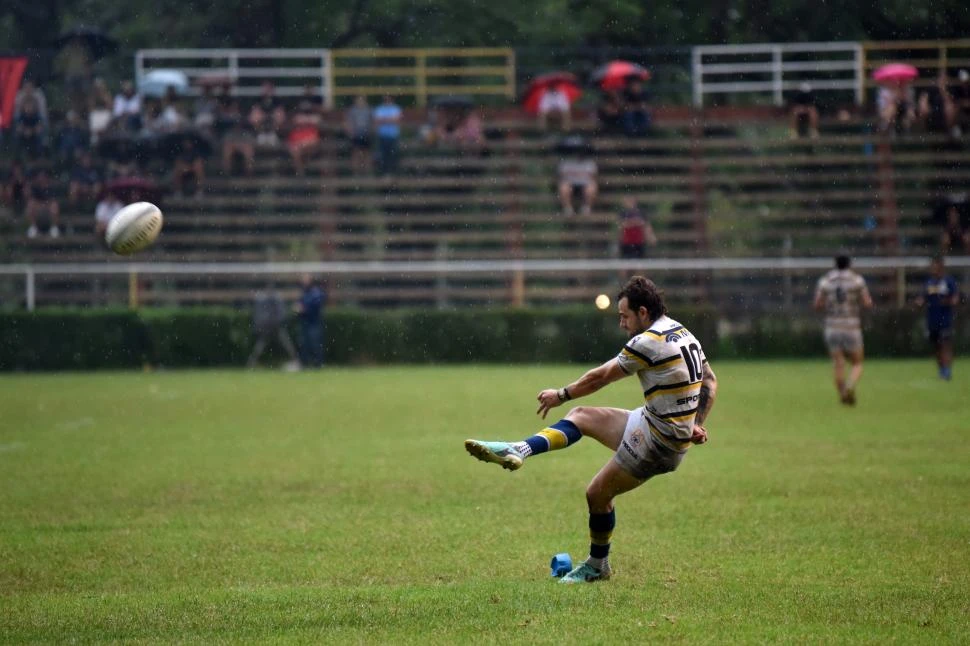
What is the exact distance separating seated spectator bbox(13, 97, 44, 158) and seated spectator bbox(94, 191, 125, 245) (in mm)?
3248

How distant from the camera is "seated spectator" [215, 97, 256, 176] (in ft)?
A: 116

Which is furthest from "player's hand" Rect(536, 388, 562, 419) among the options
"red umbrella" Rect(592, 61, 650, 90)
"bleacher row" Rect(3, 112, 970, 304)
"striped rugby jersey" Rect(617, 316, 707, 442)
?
"red umbrella" Rect(592, 61, 650, 90)

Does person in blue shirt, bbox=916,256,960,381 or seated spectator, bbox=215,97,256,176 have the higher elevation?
seated spectator, bbox=215,97,256,176

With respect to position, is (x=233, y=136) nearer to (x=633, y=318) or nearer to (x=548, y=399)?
(x=633, y=318)

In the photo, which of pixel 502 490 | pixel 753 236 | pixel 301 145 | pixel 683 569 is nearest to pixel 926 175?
pixel 753 236

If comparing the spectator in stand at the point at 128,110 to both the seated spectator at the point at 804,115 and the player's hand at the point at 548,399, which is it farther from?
the player's hand at the point at 548,399

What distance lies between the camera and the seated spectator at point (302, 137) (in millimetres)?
35500

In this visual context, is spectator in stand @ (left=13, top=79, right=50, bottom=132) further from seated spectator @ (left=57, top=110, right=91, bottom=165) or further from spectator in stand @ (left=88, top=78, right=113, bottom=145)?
spectator in stand @ (left=88, top=78, right=113, bottom=145)

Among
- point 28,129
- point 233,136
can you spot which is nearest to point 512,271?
point 233,136

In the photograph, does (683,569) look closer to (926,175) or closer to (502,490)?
(502,490)

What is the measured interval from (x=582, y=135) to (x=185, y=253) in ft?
36.0

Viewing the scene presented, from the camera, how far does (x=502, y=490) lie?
39.8 feet

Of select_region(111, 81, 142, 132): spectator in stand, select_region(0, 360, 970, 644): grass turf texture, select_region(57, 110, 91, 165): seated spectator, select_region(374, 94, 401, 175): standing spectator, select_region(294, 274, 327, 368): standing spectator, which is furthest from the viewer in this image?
select_region(57, 110, 91, 165): seated spectator

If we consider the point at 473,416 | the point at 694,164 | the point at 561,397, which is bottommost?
the point at 473,416
